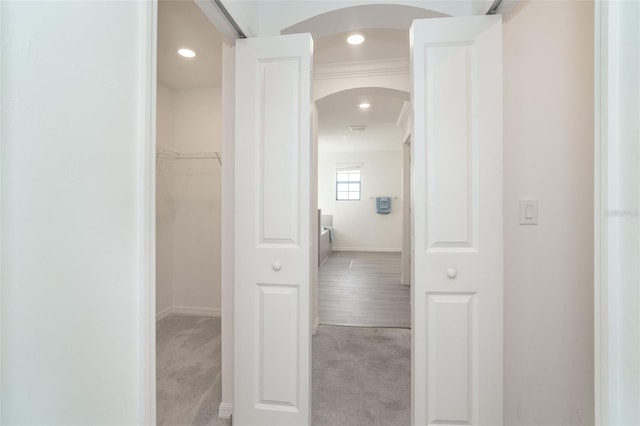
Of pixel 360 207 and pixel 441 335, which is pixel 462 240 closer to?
pixel 441 335

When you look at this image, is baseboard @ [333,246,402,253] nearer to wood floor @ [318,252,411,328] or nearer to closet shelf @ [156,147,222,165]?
wood floor @ [318,252,411,328]

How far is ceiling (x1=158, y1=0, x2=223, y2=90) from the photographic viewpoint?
1884 mm

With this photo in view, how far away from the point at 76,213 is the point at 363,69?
266 cm


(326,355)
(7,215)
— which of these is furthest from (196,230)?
(7,215)

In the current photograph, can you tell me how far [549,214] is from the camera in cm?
133

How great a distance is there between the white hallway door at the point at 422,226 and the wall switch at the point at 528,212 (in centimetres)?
17

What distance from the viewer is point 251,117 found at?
1441 millimetres

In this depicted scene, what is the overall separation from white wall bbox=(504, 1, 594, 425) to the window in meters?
6.29

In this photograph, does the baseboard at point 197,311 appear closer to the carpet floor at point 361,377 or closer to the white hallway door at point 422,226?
the carpet floor at point 361,377

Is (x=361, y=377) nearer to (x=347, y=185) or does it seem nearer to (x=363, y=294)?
(x=363, y=294)

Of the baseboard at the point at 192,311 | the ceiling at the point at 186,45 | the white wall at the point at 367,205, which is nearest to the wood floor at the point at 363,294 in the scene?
the baseboard at the point at 192,311

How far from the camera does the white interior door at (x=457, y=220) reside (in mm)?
1290

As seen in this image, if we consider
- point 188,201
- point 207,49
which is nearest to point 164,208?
point 188,201

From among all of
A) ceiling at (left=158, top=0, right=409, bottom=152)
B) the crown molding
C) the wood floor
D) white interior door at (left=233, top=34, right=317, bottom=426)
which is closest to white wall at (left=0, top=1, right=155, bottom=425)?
white interior door at (left=233, top=34, right=317, bottom=426)
